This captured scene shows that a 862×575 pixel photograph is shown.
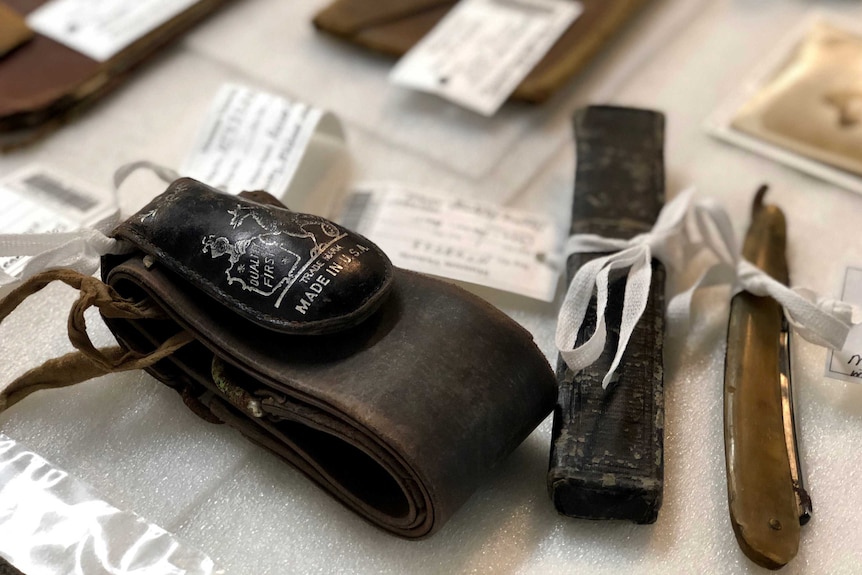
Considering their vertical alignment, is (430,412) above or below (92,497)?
above

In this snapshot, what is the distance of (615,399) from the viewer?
0.53 meters

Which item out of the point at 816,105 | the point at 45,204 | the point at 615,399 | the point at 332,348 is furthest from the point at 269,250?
the point at 816,105

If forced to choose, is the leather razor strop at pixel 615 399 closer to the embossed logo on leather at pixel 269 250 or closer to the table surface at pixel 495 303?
the table surface at pixel 495 303

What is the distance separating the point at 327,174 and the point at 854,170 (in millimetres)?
483

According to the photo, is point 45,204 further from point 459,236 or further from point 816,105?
point 816,105

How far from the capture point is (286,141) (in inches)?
29.3

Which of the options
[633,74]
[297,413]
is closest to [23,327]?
[297,413]

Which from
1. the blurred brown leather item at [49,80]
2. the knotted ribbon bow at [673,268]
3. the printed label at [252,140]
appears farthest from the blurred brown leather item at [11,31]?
the knotted ribbon bow at [673,268]

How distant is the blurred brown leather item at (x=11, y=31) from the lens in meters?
0.85

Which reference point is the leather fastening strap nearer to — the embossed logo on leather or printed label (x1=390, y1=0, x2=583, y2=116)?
the embossed logo on leather

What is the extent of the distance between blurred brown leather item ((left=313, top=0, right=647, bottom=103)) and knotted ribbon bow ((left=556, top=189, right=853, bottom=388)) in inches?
9.4

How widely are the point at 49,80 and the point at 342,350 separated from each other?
1.76 feet

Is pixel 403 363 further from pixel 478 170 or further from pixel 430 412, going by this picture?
pixel 478 170

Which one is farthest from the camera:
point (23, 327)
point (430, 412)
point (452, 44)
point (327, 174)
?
point (452, 44)
